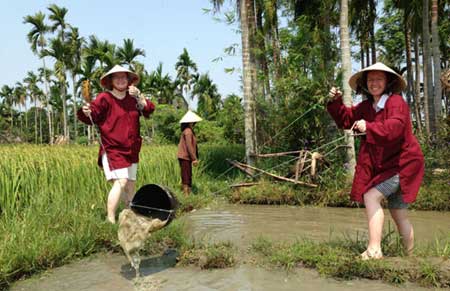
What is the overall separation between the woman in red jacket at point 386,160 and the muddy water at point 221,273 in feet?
1.93

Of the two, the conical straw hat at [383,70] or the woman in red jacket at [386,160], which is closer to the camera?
the woman in red jacket at [386,160]

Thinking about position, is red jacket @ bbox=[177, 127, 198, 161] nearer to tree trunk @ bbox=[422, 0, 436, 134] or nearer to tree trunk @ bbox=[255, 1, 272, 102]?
tree trunk @ bbox=[255, 1, 272, 102]

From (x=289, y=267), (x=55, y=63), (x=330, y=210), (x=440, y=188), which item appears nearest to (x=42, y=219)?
(x=289, y=267)

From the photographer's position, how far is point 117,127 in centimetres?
492

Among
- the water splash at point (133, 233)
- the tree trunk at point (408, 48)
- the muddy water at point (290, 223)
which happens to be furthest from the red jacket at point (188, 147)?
the tree trunk at point (408, 48)

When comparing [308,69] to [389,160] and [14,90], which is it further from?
[14,90]

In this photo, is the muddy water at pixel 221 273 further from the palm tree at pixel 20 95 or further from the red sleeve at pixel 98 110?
the palm tree at pixel 20 95

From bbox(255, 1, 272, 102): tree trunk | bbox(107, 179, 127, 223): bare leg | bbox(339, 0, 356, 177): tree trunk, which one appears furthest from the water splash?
bbox(255, 1, 272, 102): tree trunk

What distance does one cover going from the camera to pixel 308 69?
1018 cm

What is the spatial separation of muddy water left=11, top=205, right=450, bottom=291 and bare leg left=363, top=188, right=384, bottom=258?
0.30 meters

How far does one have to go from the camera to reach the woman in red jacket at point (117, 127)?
484 centimetres

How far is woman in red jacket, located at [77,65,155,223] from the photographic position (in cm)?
484

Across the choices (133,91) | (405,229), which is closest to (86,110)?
(133,91)

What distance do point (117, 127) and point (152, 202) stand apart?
1.00 metres
